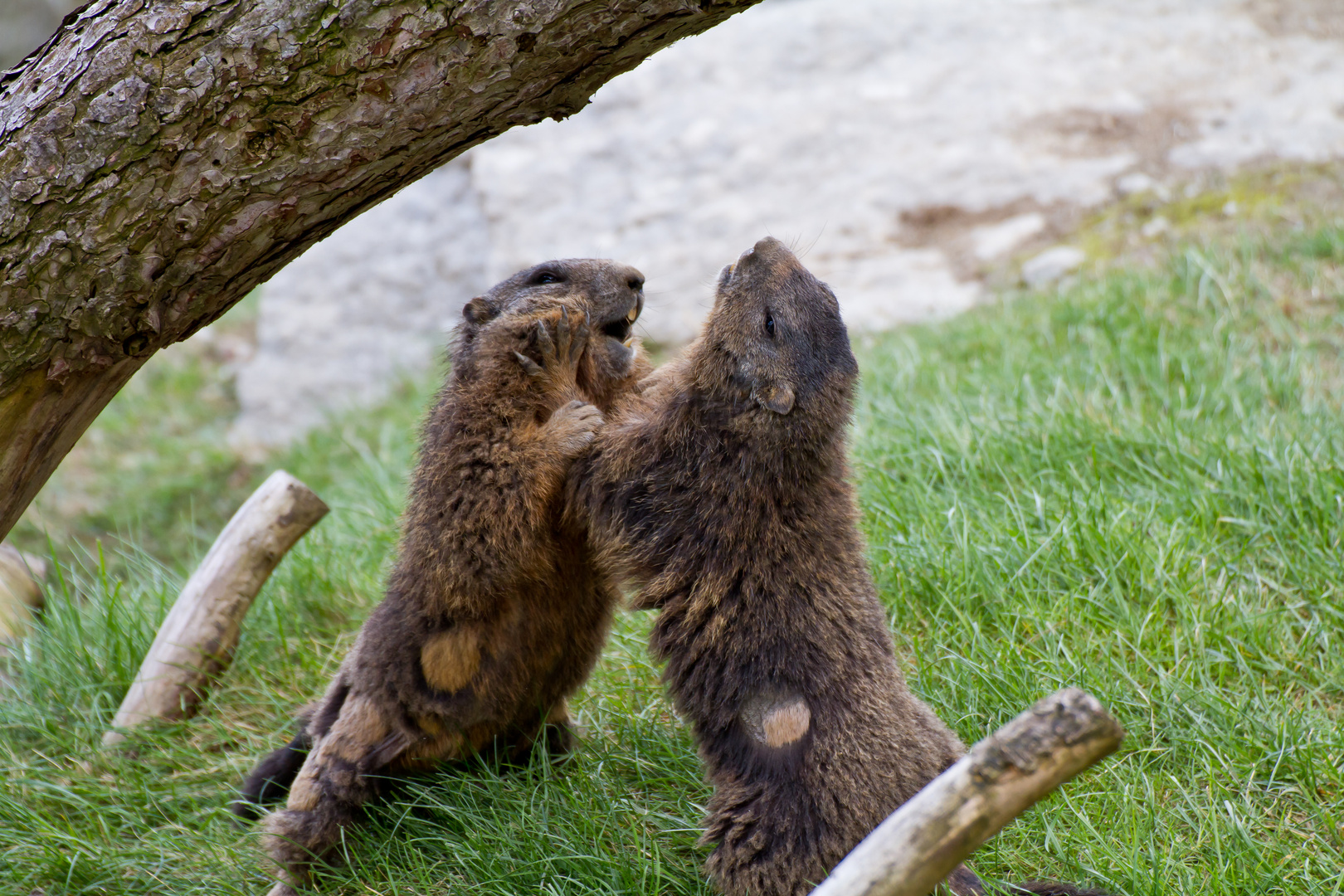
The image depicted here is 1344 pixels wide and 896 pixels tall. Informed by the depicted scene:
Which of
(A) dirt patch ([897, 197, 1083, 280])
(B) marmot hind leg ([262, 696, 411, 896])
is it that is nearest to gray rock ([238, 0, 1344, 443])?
(A) dirt patch ([897, 197, 1083, 280])

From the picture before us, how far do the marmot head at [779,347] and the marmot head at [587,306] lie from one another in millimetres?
349

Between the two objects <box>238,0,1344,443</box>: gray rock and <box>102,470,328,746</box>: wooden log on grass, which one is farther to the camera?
<box>238,0,1344,443</box>: gray rock

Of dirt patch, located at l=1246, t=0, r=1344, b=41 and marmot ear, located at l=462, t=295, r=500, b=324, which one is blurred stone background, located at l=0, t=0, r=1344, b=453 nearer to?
dirt patch, located at l=1246, t=0, r=1344, b=41

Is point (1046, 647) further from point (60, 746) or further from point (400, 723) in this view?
point (60, 746)

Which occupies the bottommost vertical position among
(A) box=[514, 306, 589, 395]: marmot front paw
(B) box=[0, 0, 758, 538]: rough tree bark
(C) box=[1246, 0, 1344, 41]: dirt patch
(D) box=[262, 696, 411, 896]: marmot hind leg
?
(C) box=[1246, 0, 1344, 41]: dirt patch

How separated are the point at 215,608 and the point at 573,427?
1854mm

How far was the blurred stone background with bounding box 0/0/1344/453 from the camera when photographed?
7.25 meters

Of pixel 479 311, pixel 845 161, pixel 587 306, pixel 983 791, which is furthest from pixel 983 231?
pixel 983 791

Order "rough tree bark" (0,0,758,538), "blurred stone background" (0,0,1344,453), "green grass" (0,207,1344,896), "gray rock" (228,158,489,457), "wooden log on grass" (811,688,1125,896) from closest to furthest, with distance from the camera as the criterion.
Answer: "wooden log on grass" (811,688,1125,896) < "rough tree bark" (0,0,758,538) < "green grass" (0,207,1344,896) < "blurred stone background" (0,0,1344,453) < "gray rock" (228,158,489,457)

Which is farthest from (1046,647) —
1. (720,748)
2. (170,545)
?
(170,545)

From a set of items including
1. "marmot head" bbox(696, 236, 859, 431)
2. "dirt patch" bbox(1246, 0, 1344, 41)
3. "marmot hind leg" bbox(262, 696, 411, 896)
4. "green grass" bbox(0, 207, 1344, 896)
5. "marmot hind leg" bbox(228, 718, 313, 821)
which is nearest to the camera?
"marmot head" bbox(696, 236, 859, 431)

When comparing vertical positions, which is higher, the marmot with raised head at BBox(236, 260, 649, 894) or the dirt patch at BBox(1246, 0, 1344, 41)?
the marmot with raised head at BBox(236, 260, 649, 894)

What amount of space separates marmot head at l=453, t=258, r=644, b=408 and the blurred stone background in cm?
385

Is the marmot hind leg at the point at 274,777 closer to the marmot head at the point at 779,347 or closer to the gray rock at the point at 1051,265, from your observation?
the marmot head at the point at 779,347
